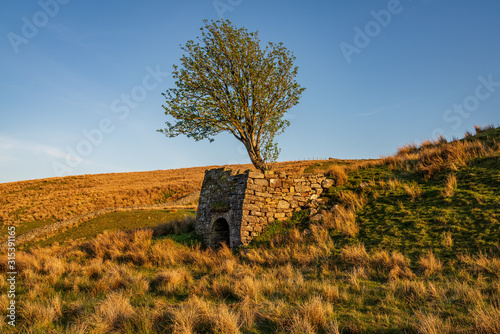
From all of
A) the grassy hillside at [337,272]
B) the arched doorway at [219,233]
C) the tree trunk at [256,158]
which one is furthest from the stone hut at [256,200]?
the tree trunk at [256,158]

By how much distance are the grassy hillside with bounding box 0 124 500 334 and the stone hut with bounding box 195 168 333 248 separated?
593 mm

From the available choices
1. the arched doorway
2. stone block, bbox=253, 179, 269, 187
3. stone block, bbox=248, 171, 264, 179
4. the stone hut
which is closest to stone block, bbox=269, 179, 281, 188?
the stone hut

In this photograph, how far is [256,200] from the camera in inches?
531

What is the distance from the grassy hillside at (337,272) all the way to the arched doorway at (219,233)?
1118 millimetres

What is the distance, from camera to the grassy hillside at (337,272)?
17.6 ft

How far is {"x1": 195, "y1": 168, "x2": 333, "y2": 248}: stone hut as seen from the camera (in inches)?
521

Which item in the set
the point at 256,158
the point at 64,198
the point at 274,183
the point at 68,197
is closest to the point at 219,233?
the point at 274,183

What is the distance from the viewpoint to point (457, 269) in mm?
7117

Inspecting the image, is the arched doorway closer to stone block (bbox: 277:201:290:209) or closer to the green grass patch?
stone block (bbox: 277:201:290:209)

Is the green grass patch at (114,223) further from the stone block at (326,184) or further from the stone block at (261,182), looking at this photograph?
the stone block at (326,184)

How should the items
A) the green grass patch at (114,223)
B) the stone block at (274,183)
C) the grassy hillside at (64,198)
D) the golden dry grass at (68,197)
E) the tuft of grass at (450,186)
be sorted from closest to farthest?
the tuft of grass at (450,186) → the stone block at (274,183) → the green grass patch at (114,223) → the grassy hillside at (64,198) → the golden dry grass at (68,197)

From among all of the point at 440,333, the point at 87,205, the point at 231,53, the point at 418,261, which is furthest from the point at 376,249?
the point at 87,205

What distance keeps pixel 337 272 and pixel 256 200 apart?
595 cm

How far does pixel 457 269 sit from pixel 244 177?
8.97 metres
